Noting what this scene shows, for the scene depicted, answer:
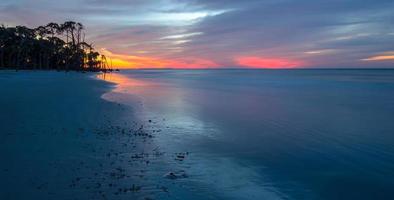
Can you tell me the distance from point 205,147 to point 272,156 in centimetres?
242

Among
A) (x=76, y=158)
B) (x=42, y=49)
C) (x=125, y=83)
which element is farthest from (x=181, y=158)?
(x=42, y=49)

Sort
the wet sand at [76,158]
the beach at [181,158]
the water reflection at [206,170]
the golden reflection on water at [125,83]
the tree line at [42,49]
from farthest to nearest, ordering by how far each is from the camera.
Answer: the tree line at [42,49]
the golden reflection on water at [125,83]
the water reflection at [206,170]
the beach at [181,158]
the wet sand at [76,158]

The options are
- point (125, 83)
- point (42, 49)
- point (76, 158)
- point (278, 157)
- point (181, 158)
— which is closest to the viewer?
point (76, 158)

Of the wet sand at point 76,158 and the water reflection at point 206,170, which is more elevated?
the wet sand at point 76,158

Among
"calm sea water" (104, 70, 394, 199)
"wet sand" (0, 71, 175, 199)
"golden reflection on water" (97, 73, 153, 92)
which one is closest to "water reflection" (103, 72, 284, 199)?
"calm sea water" (104, 70, 394, 199)

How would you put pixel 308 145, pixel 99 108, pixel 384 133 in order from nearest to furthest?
→ pixel 308 145 < pixel 384 133 < pixel 99 108

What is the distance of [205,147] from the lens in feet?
42.5

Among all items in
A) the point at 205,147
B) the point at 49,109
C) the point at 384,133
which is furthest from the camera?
the point at 49,109

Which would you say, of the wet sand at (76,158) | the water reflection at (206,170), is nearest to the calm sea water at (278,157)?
the water reflection at (206,170)

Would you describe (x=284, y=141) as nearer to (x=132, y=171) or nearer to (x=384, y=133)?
(x=384, y=133)

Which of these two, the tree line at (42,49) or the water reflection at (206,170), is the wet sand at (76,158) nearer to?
the water reflection at (206,170)

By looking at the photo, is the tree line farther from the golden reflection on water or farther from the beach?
the beach

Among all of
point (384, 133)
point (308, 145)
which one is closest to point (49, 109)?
point (308, 145)

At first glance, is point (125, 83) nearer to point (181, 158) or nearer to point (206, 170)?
point (181, 158)
